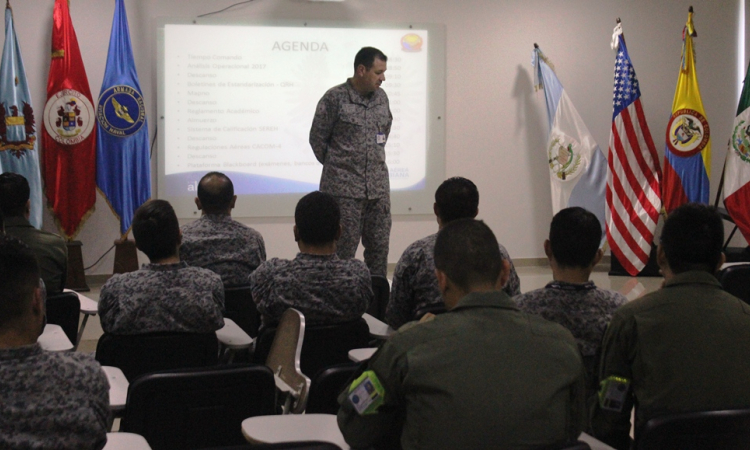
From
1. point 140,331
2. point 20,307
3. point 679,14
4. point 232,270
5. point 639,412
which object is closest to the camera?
point 20,307

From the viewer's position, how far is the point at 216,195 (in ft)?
10.5

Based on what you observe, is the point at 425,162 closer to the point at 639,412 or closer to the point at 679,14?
the point at 679,14

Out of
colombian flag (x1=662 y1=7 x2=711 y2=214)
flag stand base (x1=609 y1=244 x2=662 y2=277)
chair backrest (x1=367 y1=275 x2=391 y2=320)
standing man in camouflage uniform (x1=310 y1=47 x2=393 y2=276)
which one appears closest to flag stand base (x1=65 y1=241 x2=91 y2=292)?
standing man in camouflage uniform (x1=310 y1=47 x2=393 y2=276)

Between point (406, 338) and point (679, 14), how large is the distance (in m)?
6.73

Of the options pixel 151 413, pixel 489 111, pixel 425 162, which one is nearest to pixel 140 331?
pixel 151 413

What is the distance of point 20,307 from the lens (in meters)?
1.29

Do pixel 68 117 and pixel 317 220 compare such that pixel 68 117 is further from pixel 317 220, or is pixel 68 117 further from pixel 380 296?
pixel 317 220

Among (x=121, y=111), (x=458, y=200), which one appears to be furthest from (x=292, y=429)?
(x=121, y=111)

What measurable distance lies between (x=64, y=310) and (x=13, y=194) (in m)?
0.63

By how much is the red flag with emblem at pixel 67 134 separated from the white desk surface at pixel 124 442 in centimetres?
454

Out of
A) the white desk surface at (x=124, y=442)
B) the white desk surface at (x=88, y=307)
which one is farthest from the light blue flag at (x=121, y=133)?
the white desk surface at (x=124, y=442)

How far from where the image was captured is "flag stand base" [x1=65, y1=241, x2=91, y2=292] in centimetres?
564

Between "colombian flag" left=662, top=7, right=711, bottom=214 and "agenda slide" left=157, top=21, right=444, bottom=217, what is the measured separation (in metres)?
2.02

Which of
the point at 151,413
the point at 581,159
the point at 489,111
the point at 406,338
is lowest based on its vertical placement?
the point at 151,413
